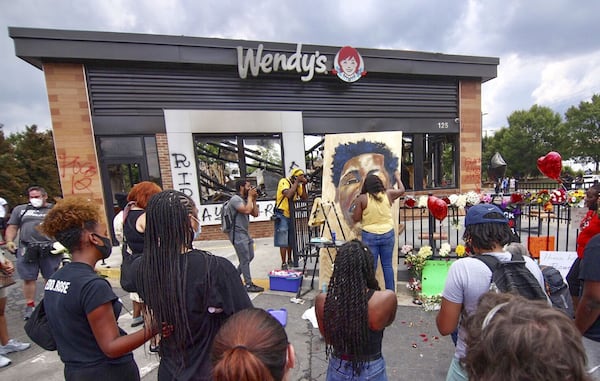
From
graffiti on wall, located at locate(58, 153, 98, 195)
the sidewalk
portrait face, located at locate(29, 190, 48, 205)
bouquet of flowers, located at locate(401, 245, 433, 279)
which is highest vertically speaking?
graffiti on wall, located at locate(58, 153, 98, 195)

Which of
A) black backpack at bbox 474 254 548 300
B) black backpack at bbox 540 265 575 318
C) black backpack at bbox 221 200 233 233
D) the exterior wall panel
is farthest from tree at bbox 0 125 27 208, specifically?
black backpack at bbox 540 265 575 318

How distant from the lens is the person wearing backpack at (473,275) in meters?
1.52

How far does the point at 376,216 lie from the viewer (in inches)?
142

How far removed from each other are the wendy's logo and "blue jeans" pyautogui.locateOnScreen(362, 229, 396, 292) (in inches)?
242

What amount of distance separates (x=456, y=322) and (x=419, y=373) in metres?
1.39

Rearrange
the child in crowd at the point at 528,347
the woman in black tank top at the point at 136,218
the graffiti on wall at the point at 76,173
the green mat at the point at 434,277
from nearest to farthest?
the child in crowd at the point at 528,347 < the woman in black tank top at the point at 136,218 < the green mat at the point at 434,277 < the graffiti on wall at the point at 76,173

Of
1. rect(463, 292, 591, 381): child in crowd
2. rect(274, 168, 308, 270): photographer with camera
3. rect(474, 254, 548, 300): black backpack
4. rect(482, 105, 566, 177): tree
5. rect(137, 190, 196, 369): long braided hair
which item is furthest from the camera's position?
rect(482, 105, 566, 177): tree

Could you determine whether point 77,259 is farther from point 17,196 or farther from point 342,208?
point 17,196

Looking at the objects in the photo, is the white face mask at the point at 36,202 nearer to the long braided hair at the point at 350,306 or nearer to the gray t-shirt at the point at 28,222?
the gray t-shirt at the point at 28,222

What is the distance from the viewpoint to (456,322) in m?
1.60

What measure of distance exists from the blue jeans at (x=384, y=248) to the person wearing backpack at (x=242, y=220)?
1.79 meters

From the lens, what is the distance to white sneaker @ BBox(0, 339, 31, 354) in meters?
3.10

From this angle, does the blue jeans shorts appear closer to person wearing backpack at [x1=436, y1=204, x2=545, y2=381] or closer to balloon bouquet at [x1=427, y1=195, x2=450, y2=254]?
balloon bouquet at [x1=427, y1=195, x2=450, y2=254]

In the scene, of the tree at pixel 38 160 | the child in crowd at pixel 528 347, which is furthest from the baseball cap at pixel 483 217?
the tree at pixel 38 160
